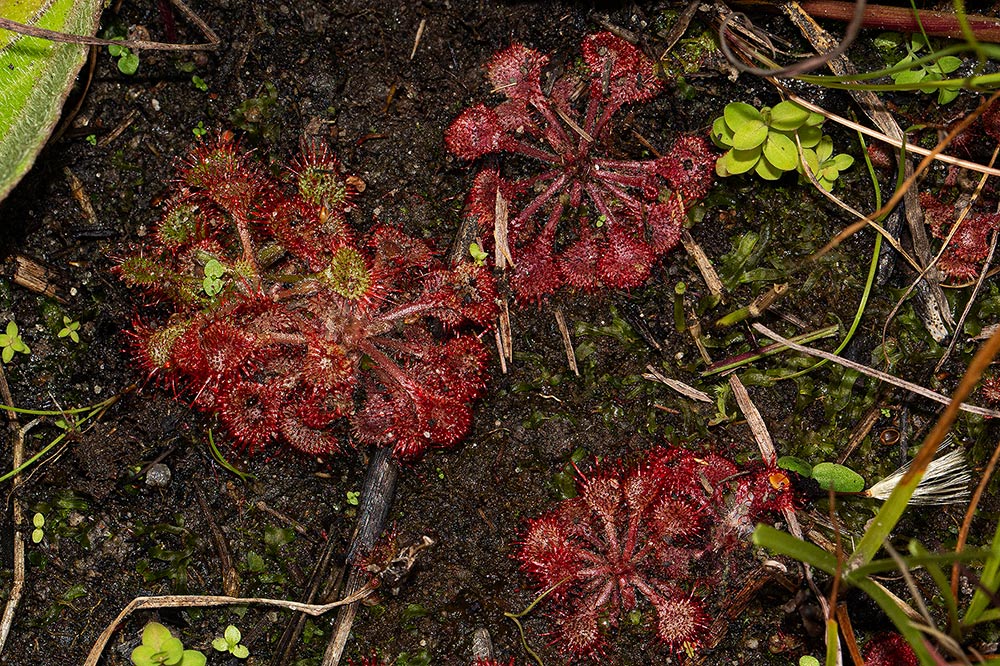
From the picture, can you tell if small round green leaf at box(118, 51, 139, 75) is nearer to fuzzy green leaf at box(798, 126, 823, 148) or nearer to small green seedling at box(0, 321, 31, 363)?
small green seedling at box(0, 321, 31, 363)

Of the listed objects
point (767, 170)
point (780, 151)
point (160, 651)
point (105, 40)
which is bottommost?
point (160, 651)

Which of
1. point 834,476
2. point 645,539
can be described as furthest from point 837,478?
point 645,539

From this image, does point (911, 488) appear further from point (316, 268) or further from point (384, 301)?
point (316, 268)

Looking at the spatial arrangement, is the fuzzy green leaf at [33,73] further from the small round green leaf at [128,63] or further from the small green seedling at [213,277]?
the small green seedling at [213,277]

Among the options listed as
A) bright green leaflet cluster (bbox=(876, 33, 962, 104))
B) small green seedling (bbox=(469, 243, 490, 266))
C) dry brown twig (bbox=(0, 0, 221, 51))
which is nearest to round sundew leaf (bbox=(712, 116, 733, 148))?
bright green leaflet cluster (bbox=(876, 33, 962, 104))

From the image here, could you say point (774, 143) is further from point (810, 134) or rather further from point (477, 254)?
point (477, 254)

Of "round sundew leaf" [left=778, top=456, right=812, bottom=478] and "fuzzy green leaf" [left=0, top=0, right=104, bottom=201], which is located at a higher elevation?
"fuzzy green leaf" [left=0, top=0, right=104, bottom=201]
